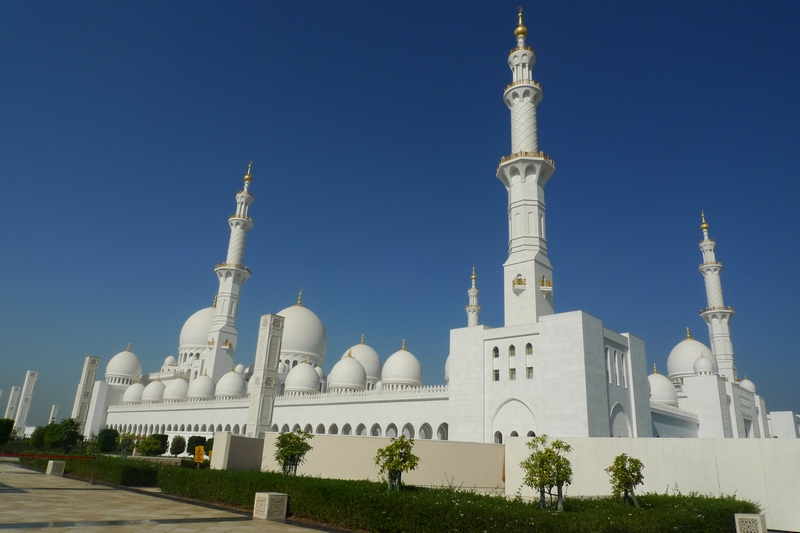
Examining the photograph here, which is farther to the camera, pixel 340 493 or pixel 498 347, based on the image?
pixel 498 347

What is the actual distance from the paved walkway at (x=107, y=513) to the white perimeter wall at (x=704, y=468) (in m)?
8.33

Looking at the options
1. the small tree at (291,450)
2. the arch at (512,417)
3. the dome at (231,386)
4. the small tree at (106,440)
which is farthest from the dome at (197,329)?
the small tree at (291,450)

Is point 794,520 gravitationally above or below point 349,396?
below

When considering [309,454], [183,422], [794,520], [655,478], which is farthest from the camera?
[183,422]

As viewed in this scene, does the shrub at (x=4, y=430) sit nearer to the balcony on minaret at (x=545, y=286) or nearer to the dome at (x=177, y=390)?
the dome at (x=177, y=390)

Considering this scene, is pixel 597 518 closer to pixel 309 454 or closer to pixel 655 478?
pixel 655 478

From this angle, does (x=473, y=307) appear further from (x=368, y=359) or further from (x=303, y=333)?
(x=303, y=333)

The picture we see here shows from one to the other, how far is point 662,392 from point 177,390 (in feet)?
130

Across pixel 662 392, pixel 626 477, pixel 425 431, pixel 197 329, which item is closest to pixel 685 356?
pixel 662 392

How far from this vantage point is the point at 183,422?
152 ft

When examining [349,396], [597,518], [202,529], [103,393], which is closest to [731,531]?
[597,518]

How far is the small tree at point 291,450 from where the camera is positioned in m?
15.3

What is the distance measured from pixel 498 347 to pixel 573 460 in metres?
10.5

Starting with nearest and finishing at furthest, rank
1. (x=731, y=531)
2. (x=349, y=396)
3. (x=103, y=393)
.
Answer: (x=731, y=531)
(x=349, y=396)
(x=103, y=393)
